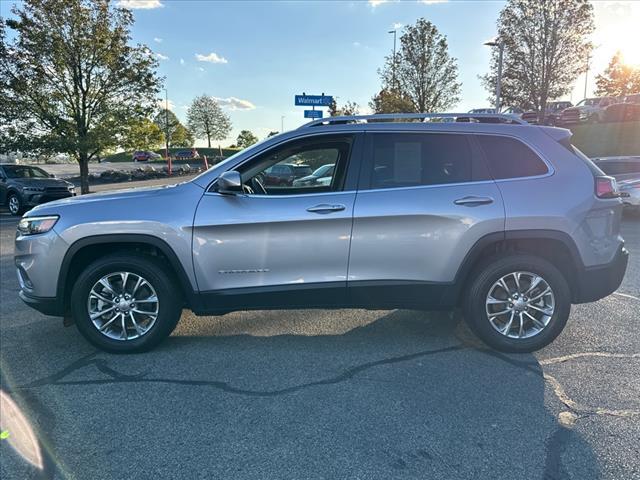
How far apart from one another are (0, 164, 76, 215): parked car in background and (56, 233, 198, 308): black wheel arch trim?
13.2 meters

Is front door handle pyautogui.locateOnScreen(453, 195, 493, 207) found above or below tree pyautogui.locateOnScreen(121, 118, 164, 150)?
below

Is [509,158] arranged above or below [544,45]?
below

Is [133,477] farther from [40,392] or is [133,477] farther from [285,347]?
[285,347]

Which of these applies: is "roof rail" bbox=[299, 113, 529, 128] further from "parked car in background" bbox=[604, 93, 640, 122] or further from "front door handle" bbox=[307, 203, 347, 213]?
"parked car in background" bbox=[604, 93, 640, 122]

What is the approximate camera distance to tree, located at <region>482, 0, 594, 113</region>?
2280 centimetres

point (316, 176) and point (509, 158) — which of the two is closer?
point (509, 158)

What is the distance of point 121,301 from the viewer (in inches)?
152

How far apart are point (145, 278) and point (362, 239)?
5.92ft

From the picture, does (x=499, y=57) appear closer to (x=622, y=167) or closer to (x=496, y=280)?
(x=622, y=167)

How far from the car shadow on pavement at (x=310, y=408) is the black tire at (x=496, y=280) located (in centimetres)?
14

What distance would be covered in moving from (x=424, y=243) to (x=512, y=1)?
24.8 m

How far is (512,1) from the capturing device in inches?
922

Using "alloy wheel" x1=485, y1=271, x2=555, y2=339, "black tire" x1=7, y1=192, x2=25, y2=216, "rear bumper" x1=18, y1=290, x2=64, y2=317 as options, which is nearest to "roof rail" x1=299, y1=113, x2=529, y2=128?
"alloy wheel" x1=485, y1=271, x2=555, y2=339

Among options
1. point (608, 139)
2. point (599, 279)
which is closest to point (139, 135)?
point (599, 279)
